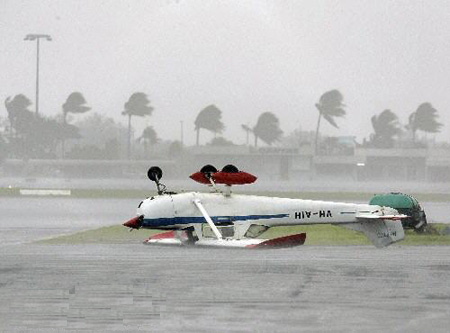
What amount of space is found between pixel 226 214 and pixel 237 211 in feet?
1.64

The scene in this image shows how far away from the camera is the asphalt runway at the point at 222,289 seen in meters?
30.8

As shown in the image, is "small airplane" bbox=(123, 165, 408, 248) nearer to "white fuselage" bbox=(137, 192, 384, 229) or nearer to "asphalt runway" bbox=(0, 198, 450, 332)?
"white fuselage" bbox=(137, 192, 384, 229)

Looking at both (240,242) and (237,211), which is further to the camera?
(237,211)

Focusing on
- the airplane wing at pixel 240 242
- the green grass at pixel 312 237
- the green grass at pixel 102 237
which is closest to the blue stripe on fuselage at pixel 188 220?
the airplane wing at pixel 240 242

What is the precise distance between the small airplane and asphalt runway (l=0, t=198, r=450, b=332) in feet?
4.80

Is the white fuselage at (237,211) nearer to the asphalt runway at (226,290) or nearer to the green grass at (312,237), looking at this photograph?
the asphalt runway at (226,290)

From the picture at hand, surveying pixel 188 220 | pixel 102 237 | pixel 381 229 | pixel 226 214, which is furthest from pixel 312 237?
pixel 188 220

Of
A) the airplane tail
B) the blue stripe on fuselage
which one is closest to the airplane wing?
Answer: the blue stripe on fuselage

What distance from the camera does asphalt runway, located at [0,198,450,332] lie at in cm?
3075

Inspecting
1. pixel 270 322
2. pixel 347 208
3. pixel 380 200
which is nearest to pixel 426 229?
pixel 380 200

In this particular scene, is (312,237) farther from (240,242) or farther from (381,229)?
(240,242)

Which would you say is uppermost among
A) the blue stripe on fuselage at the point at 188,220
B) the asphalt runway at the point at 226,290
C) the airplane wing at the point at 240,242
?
the blue stripe on fuselage at the point at 188,220

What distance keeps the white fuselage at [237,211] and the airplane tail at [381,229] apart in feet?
1.44

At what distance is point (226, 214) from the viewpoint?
42.6m
